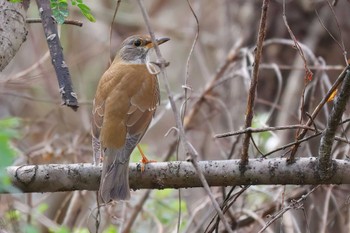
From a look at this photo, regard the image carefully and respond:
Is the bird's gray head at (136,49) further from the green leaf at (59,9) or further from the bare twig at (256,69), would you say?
the bare twig at (256,69)

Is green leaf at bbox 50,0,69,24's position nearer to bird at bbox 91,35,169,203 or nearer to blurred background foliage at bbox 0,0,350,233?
blurred background foliage at bbox 0,0,350,233

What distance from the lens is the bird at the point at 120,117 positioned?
3.90 meters

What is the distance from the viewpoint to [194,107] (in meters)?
5.88

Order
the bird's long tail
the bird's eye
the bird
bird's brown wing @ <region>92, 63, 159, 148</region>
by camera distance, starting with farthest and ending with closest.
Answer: the bird's eye < bird's brown wing @ <region>92, 63, 159, 148</region> < the bird < the bird's long tail

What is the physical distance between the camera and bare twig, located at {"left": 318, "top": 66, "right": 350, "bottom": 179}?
277 centimetres

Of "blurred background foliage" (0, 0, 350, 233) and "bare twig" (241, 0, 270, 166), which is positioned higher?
"blurred background foliage" (0, 0, 350, 233)

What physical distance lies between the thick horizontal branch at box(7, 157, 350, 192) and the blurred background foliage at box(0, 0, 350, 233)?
0.49ft

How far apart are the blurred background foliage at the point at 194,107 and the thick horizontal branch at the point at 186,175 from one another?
15cm

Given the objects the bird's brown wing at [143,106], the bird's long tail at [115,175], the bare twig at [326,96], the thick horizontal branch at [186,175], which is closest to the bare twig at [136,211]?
the bird's brown wing at [143,106]

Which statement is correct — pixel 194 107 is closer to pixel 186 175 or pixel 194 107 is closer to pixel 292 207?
pixel 186 175

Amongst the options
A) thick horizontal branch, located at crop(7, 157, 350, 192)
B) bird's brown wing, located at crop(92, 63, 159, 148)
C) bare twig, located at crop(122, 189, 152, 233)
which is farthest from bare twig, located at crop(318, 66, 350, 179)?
bare twig, located at crop(122, 189, 152, 233)

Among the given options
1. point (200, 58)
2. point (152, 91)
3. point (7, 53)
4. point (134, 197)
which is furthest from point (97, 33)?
point (7, 53)

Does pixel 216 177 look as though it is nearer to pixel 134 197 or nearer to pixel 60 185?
pixel 60 185

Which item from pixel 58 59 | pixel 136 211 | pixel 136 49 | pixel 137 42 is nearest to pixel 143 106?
pixel 136 211
